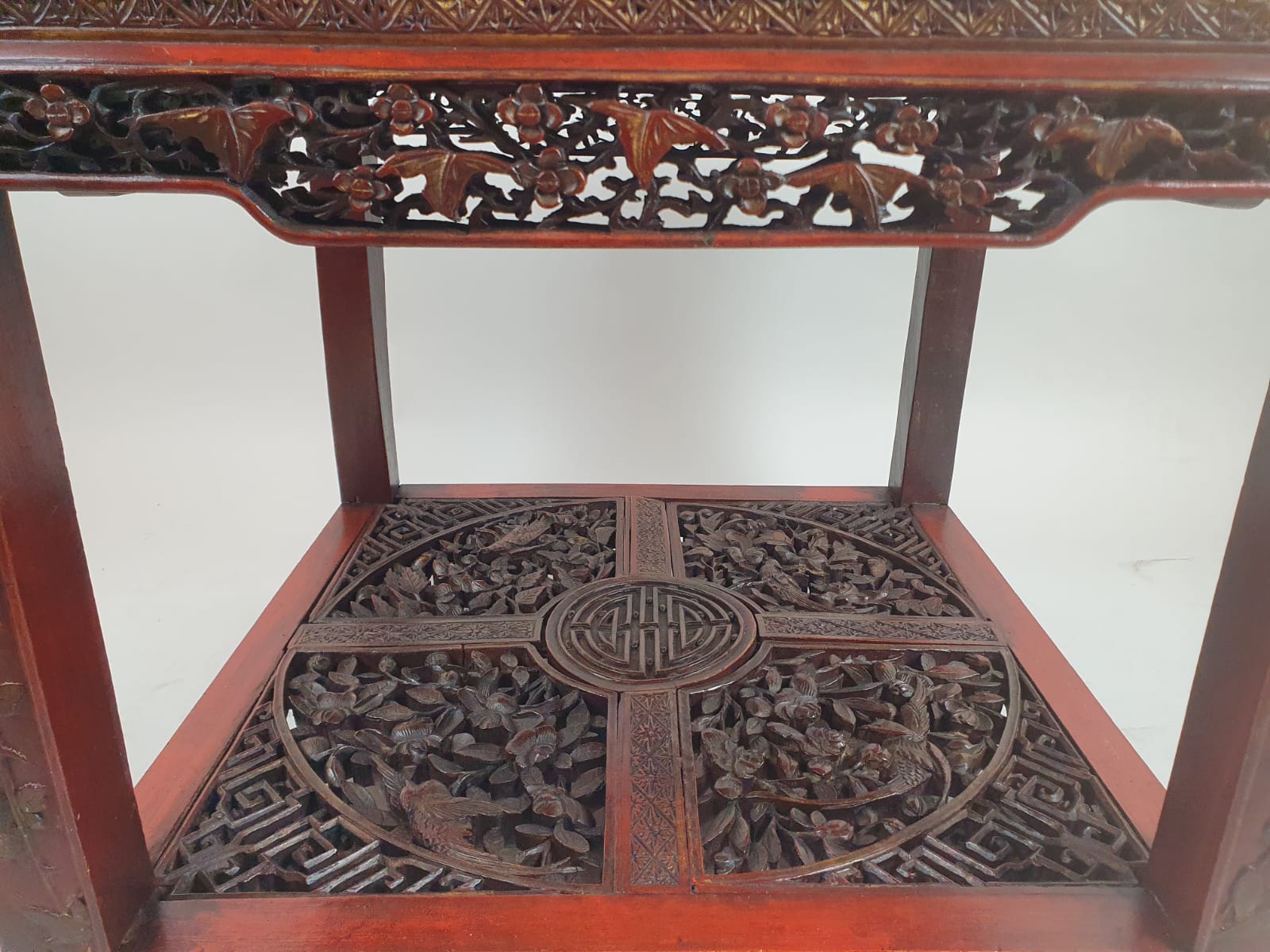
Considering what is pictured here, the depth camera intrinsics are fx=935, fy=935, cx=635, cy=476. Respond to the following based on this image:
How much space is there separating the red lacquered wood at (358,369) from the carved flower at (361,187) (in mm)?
799

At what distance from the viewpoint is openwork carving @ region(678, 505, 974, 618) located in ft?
4.20

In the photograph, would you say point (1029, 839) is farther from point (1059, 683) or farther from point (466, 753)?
point (466, 753)

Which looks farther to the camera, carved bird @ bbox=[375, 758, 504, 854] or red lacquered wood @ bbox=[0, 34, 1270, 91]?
carved bird @ bbox=[375, 758, 504, 854]

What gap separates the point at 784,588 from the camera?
4.26 ft

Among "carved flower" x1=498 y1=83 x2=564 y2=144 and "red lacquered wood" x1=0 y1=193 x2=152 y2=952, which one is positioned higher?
"carved flower" x1=498 y1=83 x2=564 y2=144

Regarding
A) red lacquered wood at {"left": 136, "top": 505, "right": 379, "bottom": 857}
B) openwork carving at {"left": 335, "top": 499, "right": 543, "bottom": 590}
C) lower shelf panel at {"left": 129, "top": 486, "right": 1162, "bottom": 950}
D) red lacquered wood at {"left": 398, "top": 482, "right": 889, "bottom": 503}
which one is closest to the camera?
lower shelf panel at {"left": 129, "top": 486, "right": 1162, "bottom": 950}

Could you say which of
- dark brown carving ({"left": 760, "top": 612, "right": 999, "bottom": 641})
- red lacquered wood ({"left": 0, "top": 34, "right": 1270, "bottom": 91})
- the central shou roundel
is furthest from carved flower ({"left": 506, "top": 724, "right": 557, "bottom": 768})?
red lacquered wood ({"left": 0, "top": 34, "right": 1270, "bottom": 91})

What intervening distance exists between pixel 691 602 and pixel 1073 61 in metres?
0.84

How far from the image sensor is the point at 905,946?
75cm

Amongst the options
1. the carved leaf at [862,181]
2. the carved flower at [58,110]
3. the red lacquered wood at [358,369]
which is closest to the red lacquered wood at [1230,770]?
the carved leaf at [862,181]

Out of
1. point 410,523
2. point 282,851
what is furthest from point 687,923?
point 410,523

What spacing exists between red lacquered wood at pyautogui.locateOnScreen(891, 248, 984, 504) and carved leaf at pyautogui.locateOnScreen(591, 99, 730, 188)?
91 cm

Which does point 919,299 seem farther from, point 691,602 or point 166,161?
point 166,161

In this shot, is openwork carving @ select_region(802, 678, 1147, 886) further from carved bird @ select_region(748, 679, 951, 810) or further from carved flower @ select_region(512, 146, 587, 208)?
carved flower @ select_region(512, 146, 587, 208)
